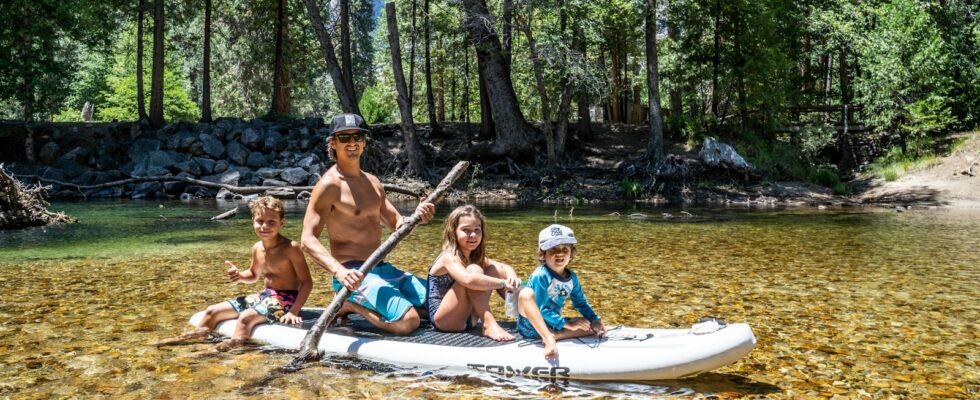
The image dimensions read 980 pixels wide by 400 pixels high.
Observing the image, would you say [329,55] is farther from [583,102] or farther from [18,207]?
[18,207]

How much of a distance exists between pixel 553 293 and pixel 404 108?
700 inches

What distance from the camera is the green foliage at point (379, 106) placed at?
138 feet

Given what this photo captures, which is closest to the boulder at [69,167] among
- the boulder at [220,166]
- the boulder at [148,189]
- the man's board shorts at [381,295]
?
the boulder at [148,189]

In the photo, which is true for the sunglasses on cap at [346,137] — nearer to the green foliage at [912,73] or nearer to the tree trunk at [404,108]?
the tree trunk at [404,108]

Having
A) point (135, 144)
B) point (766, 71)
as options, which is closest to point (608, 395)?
point (766, 71)

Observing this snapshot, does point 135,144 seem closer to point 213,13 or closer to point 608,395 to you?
point 213,13

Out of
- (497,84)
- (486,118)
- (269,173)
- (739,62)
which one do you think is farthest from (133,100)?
(739,62)

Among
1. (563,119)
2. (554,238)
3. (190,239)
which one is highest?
(563,119)

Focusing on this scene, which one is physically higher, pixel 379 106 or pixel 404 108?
pixel 379 106

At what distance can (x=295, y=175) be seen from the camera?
75.6 feet

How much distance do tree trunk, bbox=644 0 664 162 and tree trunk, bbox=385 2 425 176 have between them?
696 cm

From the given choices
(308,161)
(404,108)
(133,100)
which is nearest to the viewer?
(404,108)

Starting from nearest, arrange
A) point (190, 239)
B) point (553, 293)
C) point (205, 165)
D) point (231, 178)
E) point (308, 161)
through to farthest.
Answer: point (553, 293) → point (190, 239) → point (231, 178) → point (308, 161) → point (205, 165)

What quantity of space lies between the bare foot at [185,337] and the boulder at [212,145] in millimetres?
20674
